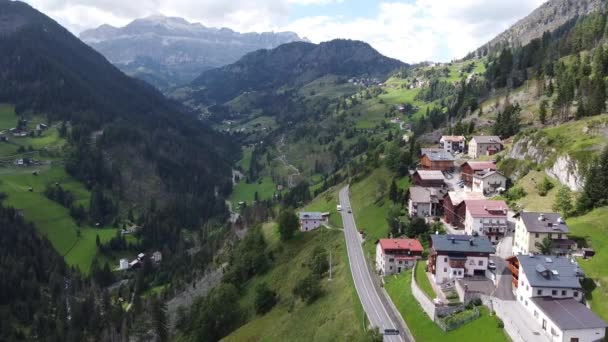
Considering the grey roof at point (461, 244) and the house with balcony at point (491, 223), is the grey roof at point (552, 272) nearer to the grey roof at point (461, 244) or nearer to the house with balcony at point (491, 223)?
the grey roof at point (461, 244)

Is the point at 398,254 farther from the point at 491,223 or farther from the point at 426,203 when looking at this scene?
the point at 426,203

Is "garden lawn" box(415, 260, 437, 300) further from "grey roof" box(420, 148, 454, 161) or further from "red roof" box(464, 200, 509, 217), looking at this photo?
"grey roof" box(420, 148, 454, 161)

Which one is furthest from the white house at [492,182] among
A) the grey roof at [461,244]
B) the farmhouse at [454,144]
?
the farmhouse at [454,144]

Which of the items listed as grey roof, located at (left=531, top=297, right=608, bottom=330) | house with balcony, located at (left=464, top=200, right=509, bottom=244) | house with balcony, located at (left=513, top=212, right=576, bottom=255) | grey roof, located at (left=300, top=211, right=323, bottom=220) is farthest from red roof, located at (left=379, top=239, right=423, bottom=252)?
grey roof, located at (left=300, top=211, right=323, bottom=220)

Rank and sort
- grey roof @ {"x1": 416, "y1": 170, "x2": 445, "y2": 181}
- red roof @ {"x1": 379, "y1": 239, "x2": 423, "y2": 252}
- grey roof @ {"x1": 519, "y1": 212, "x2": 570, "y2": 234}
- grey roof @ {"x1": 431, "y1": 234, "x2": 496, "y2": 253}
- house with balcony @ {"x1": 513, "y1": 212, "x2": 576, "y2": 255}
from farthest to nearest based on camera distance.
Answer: grey roof @ {"x1": 416, "y1": 170, "x2": 445, "y2": 181} < red roof @ {"x1": 379, "y1": 239, "x2": 423, "y2": 252} < grey roof @ {"x1": 431, "y1": 234, "x2": 496, "y2": 253} < grey roof @ {"x1": 519, "y1": 212, "x2": 570, "y2": 234} < house with balcony @ {"x1": 513, "y1": 212, "x2": 576, "y2": 255}

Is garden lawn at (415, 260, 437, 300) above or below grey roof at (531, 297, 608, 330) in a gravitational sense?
below

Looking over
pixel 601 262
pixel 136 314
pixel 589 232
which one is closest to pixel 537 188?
pixel 589 232

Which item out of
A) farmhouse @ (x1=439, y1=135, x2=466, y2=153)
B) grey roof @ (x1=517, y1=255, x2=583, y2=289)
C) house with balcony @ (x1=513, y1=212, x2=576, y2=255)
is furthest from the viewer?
farmhouse @ (x1=439, y1=135, x2=466, y2=153)

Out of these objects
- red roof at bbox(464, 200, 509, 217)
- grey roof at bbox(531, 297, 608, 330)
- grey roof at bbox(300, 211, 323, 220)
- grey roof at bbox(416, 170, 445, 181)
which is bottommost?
grey roof at bbox(300, 211, 323, 220)
